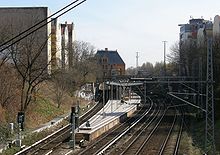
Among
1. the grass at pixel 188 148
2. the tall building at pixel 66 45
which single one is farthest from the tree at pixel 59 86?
the grass at pixel 188 148

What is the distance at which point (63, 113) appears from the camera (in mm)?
46531

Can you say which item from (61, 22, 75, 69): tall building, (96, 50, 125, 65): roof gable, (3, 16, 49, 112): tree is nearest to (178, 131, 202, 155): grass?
(3, 16, 49, 112): tree

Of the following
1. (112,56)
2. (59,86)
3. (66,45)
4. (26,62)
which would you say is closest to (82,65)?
(66,45)

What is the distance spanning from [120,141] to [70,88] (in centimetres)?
2977

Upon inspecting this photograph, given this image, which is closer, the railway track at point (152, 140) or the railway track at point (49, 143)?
the railway track at point (49, 143)

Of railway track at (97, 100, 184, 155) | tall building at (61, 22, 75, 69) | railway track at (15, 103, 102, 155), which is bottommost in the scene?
railway track at (97, 100, 184, 155)

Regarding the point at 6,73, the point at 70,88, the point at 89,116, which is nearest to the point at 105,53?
the point at 70,88

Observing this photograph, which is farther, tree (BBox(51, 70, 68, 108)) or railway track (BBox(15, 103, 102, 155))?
tree (BBox(51, 70, 68, 108))

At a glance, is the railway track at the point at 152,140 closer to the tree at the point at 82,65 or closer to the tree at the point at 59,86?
the tree at the point at 59,86

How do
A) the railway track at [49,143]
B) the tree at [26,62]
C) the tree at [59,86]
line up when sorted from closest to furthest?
the railway track at [49,143] < the tree at [26,62] < the tree at [59,86]

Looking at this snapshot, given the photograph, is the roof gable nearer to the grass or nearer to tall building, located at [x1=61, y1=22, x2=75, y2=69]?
tall building, located at [x1=61, y1=22, x2=75, y2=69]

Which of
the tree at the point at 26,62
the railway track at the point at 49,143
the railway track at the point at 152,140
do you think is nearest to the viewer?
the railway track at the point at 49,143

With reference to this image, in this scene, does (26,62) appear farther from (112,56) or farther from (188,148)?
(112,56)

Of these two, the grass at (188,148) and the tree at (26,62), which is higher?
the tree at (26,62)
